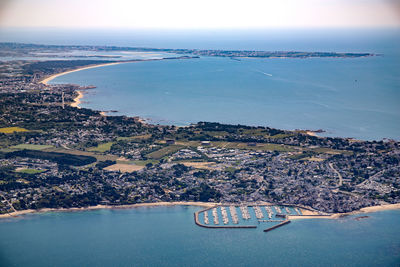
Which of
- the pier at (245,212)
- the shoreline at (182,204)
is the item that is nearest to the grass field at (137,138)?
the shoreline at (182,204)

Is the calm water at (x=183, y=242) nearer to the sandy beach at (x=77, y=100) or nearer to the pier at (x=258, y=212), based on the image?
the pier at (x=258, y=212)

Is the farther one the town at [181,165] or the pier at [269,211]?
the town at [181,165]

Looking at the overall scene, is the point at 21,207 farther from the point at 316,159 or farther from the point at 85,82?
the point at 85,82

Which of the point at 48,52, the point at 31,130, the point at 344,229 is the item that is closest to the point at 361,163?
the point at 344,229

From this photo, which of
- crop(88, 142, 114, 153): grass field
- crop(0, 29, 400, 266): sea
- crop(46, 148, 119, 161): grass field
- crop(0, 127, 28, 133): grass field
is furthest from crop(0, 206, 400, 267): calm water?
crop(0, 127, 28, 133): grass field

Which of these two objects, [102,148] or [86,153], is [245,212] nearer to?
[86,153]
